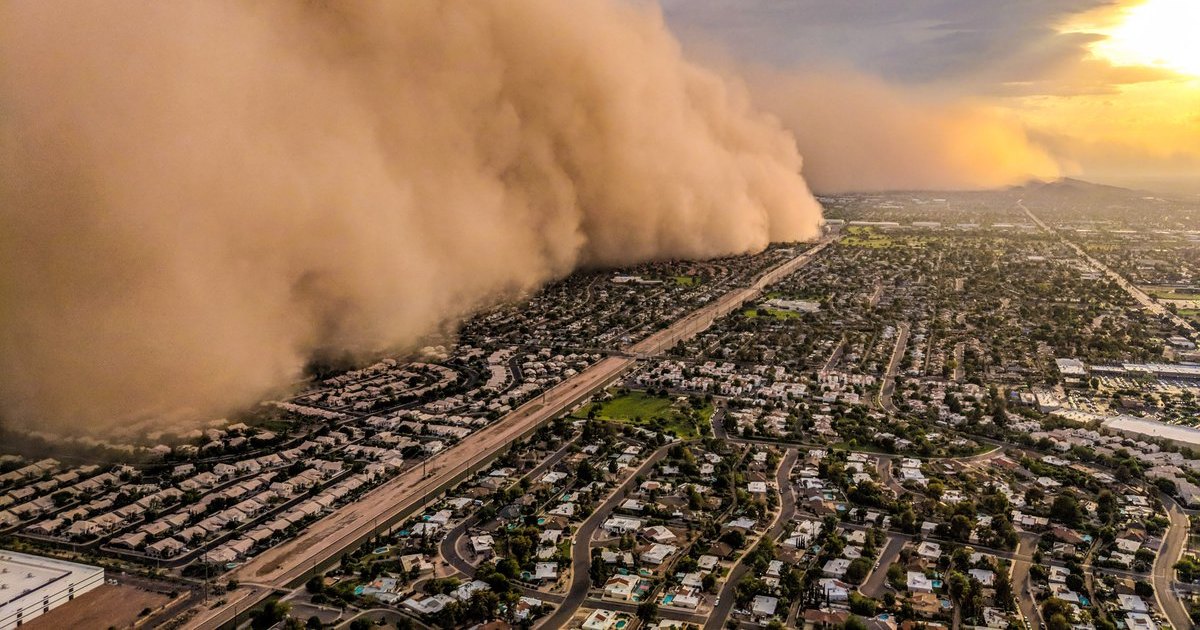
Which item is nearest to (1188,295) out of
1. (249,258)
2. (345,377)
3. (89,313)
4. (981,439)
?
(981,439)

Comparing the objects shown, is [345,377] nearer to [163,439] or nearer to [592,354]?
[163,439]

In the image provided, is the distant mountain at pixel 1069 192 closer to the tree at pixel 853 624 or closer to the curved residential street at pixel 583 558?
the curved residential street at pixel 583 558

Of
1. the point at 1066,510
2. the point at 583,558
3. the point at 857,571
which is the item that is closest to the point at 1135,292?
the point at 1066,510

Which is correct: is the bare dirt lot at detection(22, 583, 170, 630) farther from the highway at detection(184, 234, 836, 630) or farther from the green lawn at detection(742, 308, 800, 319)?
the green lawn at detection(742, 308, 800, 319)

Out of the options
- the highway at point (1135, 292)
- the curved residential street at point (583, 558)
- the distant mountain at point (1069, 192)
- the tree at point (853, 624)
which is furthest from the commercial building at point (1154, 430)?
the distant mountain at point (1069, 192)

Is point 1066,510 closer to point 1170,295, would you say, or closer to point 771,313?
point 771,313

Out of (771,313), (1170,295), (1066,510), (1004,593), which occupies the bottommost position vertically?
(1004,593)
